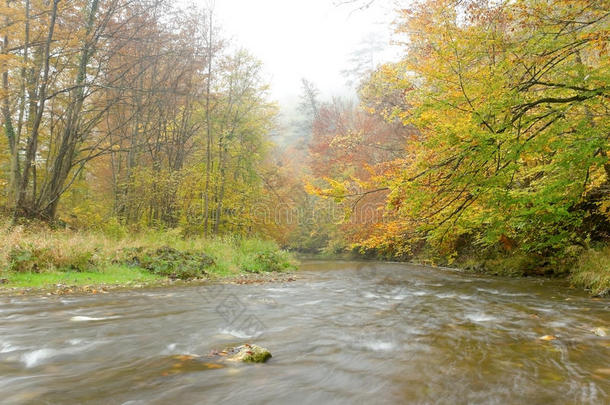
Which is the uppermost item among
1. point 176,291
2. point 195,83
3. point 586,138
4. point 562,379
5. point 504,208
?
point 195,83

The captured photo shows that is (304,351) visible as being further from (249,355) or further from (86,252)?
(86,252)

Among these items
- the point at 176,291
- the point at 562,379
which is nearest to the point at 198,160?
the point at 176,291

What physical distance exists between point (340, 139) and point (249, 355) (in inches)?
663

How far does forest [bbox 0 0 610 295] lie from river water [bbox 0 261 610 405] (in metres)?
2.20

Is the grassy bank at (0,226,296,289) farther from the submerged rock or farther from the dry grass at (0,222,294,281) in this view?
the submerged rock

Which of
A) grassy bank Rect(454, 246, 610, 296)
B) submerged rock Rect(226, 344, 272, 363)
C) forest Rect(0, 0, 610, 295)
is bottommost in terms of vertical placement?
grassy bank Rect(454, 246, 610, 296)

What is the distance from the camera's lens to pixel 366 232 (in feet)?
67.8

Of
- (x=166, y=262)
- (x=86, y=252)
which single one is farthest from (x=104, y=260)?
(x=166, y=262)

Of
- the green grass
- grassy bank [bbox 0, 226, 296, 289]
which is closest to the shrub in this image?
grassy bank [bbox 0, 226, 296, 289]

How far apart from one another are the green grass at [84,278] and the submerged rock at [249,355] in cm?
585

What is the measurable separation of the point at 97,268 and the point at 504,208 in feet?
31.7

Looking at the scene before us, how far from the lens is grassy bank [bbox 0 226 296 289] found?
309 inches

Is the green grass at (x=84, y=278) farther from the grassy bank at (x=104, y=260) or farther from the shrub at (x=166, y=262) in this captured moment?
the shrub at (x=166, y=262)

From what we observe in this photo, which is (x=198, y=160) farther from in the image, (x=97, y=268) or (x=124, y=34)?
(x=97, y=268)
